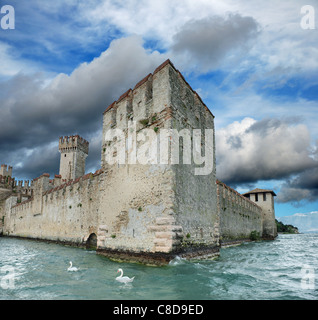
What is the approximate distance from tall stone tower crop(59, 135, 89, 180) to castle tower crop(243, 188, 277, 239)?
102 feet

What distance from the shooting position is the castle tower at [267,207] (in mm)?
36406

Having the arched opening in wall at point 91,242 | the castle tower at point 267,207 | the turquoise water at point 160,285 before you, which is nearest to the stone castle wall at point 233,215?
the castle tower at point 267,207

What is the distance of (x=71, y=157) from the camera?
4728 centimetres

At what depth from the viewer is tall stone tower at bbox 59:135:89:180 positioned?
154 feet

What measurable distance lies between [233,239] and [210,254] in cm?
1214

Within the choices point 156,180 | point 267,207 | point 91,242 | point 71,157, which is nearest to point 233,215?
point 91,242

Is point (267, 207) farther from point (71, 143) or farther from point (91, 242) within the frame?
point (71, 143)

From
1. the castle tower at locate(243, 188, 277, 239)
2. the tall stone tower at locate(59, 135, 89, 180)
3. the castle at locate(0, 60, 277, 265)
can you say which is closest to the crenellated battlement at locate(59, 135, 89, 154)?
the tall stone tower at locate(59, 135, 89, 180)

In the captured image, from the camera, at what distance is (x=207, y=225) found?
33.9 ft

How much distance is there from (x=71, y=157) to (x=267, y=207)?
3556 cm

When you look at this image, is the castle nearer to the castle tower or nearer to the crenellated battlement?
the castle tower
